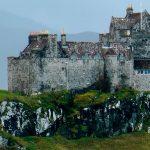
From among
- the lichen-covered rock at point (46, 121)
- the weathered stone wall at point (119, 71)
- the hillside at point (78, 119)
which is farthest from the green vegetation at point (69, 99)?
the weathered stone wall at point (119, 71)

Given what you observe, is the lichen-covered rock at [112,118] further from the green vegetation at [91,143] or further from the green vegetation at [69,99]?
the green vegetation at [91,143]

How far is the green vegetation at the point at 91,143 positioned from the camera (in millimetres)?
136500

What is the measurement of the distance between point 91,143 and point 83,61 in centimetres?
1361

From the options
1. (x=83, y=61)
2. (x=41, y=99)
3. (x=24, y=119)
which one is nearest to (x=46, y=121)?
(x=41, y=99)

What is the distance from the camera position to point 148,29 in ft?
514

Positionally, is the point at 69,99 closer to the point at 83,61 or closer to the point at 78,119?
the point at 78,119

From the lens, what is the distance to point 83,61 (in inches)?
5817

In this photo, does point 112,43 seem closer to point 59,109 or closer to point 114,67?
point 114,67

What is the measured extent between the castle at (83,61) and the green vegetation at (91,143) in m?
8.82

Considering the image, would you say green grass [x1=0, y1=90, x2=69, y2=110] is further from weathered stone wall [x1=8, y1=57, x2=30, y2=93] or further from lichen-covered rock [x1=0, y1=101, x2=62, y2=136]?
weathered stone wall [x1=8, y1=57, x2=30, y2=93]

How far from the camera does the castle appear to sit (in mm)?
145125

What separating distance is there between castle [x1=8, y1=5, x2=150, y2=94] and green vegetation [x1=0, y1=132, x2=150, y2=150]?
28.9 ft

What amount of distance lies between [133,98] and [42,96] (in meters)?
14.6

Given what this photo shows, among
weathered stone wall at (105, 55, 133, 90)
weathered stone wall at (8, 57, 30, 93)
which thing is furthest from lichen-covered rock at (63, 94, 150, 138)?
weathered stone wall at (8, 57, 30, 93)
